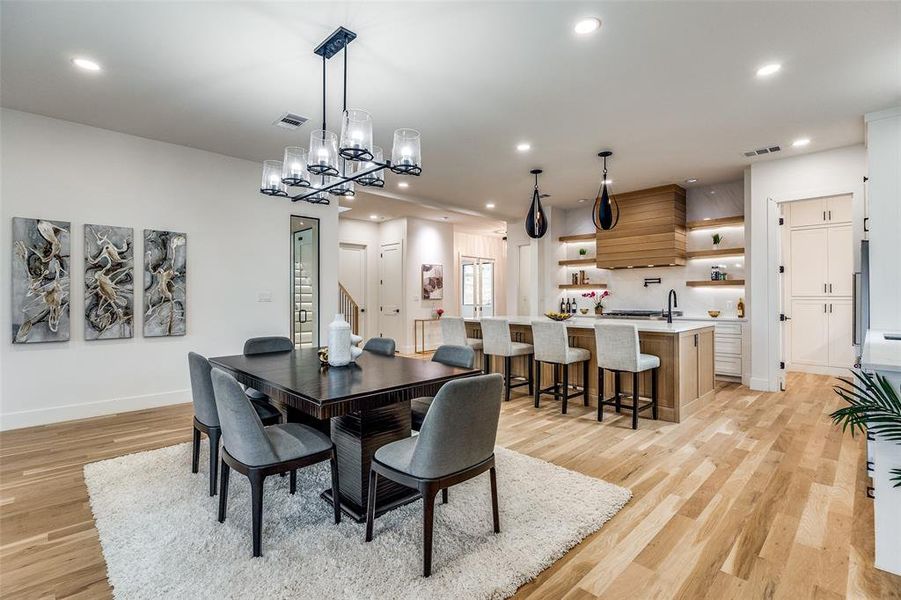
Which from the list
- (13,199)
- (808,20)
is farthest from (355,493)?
(13,199)

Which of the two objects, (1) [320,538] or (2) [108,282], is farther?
(2) [108,282]

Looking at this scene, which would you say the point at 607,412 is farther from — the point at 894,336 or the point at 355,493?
the point at 355,493

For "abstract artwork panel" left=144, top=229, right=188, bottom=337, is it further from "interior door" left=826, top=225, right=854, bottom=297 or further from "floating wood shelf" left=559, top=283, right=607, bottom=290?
"interior door" left=826, top=225, right=854, bottom=297

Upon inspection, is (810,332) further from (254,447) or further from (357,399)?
(254,447)

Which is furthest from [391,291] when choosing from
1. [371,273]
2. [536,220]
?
[536,220]

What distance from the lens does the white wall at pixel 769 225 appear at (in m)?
4.91

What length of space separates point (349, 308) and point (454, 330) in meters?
4.17

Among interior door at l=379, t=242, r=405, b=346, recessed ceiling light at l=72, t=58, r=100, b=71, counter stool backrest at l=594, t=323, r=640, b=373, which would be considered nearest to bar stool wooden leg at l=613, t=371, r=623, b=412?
counter stool backrest at l=594, t=323, r=640, b=373

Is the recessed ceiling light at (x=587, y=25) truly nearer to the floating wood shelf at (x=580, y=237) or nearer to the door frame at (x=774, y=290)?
the door frame at (x=774, y=290)

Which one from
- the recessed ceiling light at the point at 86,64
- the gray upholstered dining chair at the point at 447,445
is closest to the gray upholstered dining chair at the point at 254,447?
the gray upholstered dining chair at the point at 447,445

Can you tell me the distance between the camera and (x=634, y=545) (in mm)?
2066

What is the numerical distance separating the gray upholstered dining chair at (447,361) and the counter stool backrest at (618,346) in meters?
1.65

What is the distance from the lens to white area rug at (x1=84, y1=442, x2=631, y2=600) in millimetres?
1757

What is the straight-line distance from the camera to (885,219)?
387 cm
